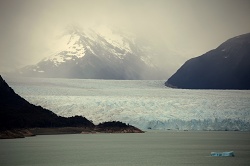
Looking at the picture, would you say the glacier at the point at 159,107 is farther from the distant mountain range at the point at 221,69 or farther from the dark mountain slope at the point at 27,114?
the distant mountain range at the point at 221,69

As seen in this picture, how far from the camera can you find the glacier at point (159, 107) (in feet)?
193

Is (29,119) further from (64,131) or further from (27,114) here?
(64,131)

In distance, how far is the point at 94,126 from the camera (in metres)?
64.6

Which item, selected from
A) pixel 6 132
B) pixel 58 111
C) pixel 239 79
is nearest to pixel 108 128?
Answer: pixel 58 111

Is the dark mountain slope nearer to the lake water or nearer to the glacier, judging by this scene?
the glacier

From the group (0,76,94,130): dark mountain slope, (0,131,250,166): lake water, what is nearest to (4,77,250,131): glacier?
(0,76,94,130): dark mountain slope

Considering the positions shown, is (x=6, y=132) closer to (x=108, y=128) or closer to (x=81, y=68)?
(x=108, y=128)

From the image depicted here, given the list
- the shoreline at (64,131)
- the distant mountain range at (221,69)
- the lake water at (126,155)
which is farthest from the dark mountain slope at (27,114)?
the distant mountain range at (221,69)

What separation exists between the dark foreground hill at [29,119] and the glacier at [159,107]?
0.87 metres

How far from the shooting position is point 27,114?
203 ft

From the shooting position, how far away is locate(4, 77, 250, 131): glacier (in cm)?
5878

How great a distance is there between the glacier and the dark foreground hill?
34.2 inches

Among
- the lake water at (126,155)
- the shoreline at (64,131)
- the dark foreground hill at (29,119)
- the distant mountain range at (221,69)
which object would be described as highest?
the distant mountain range at (221,69)

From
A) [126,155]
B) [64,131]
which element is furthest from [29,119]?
[126,155]
